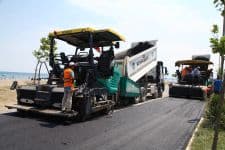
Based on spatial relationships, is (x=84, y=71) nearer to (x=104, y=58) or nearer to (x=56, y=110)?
(x=104, y=58)

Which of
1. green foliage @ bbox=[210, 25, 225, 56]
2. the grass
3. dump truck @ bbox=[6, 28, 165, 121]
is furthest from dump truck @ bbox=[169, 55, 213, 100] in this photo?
green foliage @ bbox=[210, 25, 225, 56]

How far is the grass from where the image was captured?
7.04 m

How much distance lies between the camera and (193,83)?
2070 centimetres

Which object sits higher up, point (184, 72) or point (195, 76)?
point (184, 72)

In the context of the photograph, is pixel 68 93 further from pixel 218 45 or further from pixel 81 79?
pixel 218 45

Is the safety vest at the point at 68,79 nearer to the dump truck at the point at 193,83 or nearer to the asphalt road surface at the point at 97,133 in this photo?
the asphalt road surface at the point at 97,133

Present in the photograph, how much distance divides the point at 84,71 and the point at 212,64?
1355 cm

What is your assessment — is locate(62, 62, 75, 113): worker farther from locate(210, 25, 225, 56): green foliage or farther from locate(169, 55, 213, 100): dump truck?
locate(169, 55, 213, 100): dump truck

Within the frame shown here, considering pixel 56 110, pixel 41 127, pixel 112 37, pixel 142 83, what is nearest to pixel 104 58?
pixel 112 37

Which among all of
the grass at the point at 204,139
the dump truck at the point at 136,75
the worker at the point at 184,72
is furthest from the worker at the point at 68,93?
the worker at the point at 184,72

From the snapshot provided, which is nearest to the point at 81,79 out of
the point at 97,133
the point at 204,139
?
the point at 97,133

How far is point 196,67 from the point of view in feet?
72.7

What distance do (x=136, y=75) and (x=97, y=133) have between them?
26.5 feet

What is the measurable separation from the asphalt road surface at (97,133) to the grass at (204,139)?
0.24 meters
